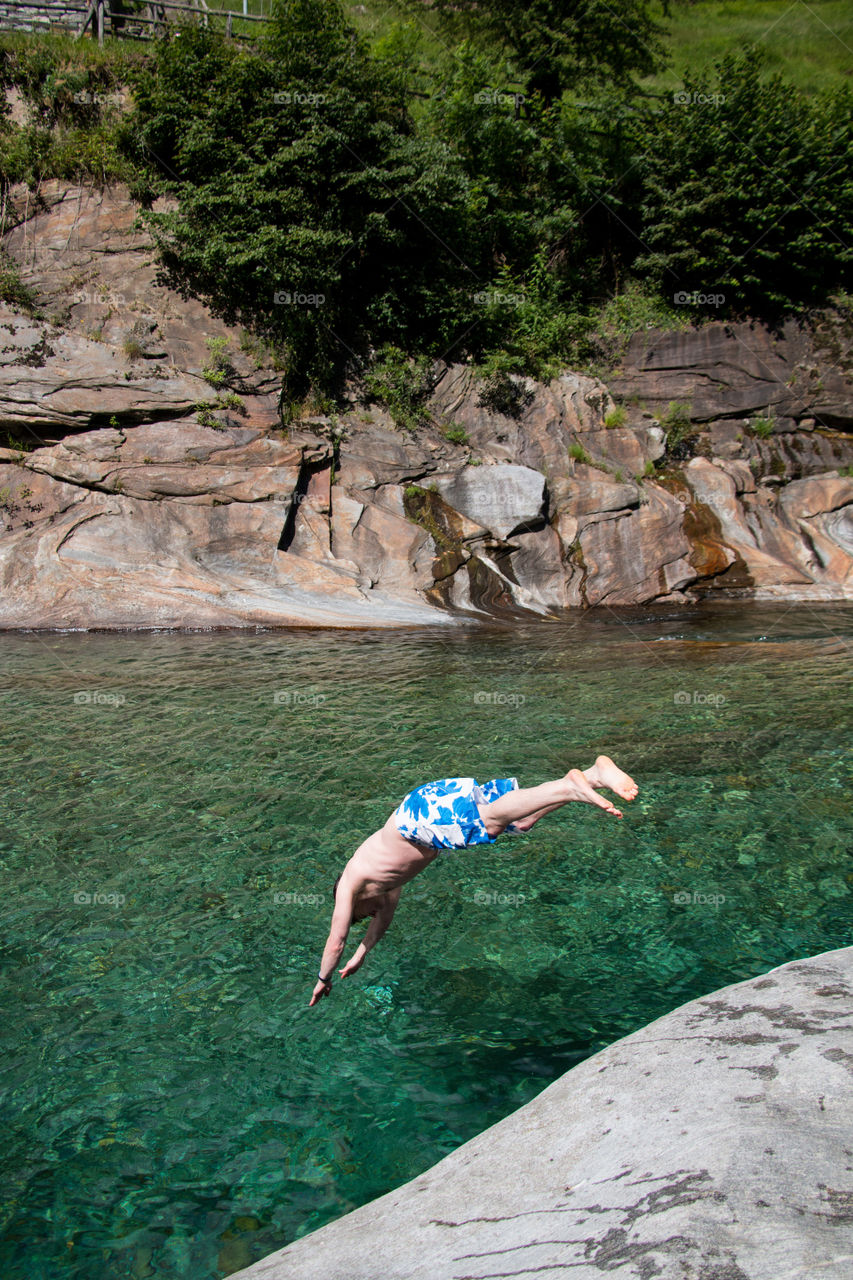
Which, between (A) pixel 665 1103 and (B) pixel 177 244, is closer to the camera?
(A) pixel 665 1103

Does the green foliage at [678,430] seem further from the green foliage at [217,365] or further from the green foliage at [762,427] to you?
the green foliage at [217,365]

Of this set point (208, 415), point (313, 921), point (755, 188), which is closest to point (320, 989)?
point (313, 921)

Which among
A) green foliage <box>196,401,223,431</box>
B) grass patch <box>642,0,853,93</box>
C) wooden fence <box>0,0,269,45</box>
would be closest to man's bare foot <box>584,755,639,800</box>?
green foliage <box>196,401,223,431</box>

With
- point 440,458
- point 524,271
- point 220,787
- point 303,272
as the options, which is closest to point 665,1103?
point 220,787

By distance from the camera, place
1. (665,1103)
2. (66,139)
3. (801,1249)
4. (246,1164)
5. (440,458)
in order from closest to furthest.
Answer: (801,1249), (665,1103), (246,1164), (440,458), (66,139)

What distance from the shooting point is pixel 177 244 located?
17.6 metres

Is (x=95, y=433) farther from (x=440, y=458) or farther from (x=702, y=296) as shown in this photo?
(x=702, y=296)

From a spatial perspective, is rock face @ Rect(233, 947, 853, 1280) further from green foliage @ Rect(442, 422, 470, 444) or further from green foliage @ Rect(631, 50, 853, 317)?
green foliage @ Rect(631, 50, 853, 317)

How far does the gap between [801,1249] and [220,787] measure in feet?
19.4

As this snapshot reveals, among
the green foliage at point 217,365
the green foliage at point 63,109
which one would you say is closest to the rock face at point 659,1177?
the green foliage at point 217,365

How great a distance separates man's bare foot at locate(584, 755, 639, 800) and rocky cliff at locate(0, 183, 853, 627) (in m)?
10.4

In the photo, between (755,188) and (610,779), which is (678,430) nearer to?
(755,188)

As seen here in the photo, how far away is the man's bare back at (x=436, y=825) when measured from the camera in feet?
11.3

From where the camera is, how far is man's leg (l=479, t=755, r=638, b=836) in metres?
3.22
